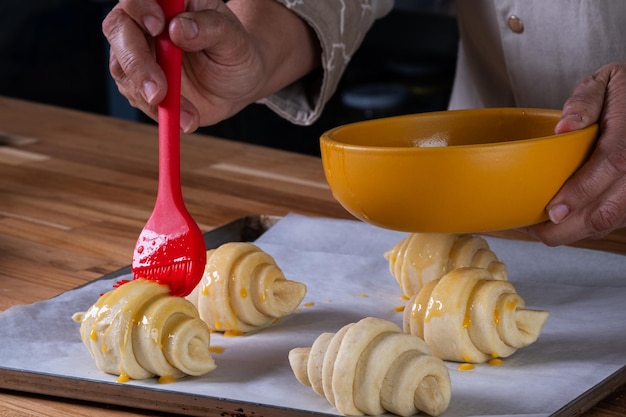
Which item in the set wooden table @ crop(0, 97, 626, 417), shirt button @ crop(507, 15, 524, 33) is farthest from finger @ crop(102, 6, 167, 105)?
shirt button @ crop(507, 15, 524, 33)

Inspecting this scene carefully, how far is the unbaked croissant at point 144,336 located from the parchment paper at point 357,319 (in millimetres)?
18

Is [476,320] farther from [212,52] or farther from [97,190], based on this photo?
[97,190]

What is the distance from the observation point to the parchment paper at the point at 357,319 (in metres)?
1.04

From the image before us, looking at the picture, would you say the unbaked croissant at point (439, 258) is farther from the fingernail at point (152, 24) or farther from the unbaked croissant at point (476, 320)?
the fingernail at point (152, 24)

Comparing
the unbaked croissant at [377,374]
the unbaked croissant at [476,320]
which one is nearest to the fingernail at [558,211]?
the unbaked croissant at [476,320]

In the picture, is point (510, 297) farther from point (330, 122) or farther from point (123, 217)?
point (330, 122)

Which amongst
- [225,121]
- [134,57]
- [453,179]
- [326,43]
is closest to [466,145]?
[453,179]

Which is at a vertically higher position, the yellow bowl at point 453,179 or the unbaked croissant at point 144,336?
the yellow bowl at point 453,179

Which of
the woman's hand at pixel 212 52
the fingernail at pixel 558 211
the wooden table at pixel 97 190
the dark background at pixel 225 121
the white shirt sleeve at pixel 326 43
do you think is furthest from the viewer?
the dark background at pixel 225 121

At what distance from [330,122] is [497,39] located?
1.93 meters

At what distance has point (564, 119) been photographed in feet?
3.66

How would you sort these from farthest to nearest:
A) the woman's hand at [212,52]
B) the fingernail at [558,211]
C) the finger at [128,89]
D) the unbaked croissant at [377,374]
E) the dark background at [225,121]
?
1. the dark background at [225,121]
2. the finger at [128,89]
3. the woman's hand at [212,52]
4. the fingernail at [558,211]
5. the unbaked croissant at [377,374]

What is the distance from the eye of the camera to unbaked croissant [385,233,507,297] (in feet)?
4.23

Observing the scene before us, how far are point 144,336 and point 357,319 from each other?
1.05 ft
